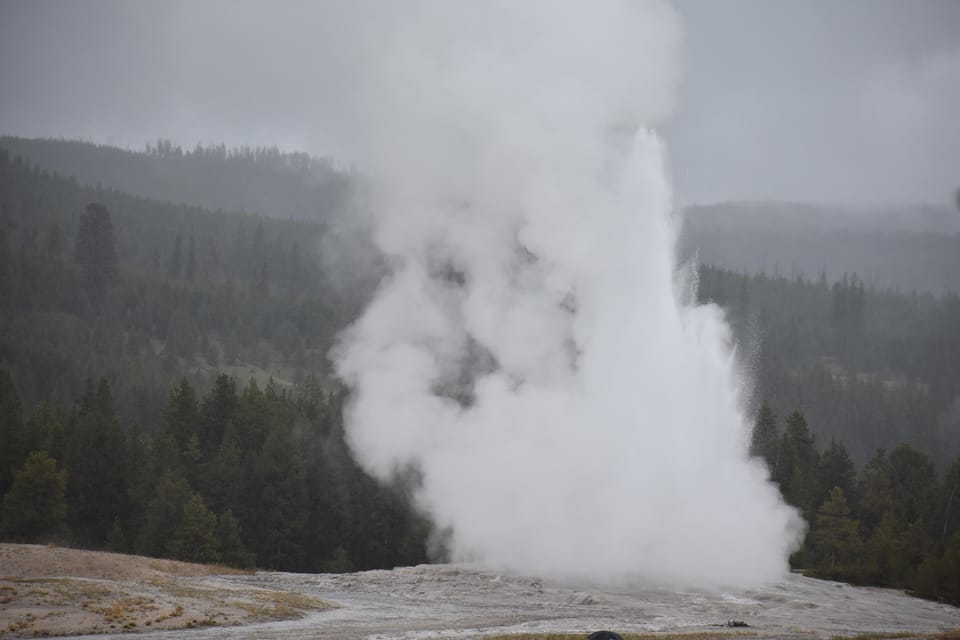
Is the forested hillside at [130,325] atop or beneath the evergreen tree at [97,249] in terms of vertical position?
beneath

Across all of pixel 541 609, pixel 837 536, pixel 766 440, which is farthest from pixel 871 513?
pixel 541 609

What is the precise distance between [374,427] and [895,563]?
34.6m

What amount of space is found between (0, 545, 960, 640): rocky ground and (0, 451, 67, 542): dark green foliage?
60.8ft

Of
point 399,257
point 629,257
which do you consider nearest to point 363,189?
point 399,257

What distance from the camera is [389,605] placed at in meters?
39.8

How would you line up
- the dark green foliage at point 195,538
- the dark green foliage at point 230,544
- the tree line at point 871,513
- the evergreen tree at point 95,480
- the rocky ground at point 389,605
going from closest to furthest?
the rocky ground at point 389,605 → the tree line at point 871,513 → the dark green foliage at point 195,538 → the dark green foliage at point 230,544 → the evergreen tree at point 95,480

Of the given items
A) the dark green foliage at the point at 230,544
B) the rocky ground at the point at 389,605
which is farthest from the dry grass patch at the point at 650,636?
the dark green foliage at the point at 230,544

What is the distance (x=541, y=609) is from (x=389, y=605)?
262 inches

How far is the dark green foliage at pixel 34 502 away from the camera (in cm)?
5997

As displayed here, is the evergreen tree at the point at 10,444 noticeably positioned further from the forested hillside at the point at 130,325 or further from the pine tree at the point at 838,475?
the pine tree at the point at 838,475

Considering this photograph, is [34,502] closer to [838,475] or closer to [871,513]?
[838,475]

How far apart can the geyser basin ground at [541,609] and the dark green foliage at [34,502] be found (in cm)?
2067

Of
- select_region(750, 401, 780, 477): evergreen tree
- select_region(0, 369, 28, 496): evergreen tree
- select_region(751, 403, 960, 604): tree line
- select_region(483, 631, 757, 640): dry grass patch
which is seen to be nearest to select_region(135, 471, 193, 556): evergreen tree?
select_region(0, 369, 28, 496): evergreen tree

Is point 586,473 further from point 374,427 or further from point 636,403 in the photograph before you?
point 374,427
